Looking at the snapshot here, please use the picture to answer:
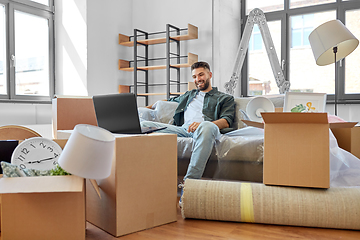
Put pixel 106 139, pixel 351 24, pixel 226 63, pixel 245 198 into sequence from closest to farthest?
pixel 106 139 < pixel 245 198 < pixel 351 24 < pixel 226 63

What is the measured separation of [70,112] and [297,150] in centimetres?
168

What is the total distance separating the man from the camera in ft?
6.66

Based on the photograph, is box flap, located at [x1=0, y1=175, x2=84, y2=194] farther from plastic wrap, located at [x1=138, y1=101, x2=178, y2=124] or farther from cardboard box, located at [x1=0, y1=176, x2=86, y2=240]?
plastic wrap, located at [x1=138, y1=101, x2=178, y2=124]

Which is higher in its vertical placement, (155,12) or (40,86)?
(155,12)

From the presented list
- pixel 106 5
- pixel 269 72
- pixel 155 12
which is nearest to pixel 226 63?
pixel 269 72

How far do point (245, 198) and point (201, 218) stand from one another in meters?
0.24

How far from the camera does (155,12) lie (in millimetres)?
4539

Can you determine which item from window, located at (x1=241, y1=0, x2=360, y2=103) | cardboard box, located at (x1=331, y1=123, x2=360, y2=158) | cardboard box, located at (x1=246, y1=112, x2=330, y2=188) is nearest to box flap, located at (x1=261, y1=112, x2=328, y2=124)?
cardboard box, located at (x1=246, y1=112, x2=330, y2=188)

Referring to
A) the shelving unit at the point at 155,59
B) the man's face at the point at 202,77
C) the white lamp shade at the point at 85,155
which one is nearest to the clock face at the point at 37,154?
the white lamp shade at the point at 85,155

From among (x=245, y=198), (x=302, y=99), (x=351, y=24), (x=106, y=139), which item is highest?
(x=351, y=24)

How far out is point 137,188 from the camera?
1.44m

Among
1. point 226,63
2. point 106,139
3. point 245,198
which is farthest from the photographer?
point 226,63

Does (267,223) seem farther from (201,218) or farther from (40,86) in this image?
(40,86)

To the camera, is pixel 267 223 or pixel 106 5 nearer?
pixel 267 223
